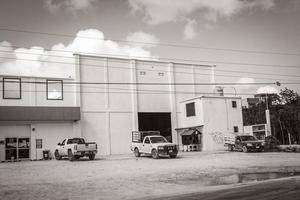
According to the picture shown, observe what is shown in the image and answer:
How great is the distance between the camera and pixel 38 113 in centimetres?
3638

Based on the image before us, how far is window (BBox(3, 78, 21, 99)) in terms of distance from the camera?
3653 centimetres

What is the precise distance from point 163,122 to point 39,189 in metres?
32.4

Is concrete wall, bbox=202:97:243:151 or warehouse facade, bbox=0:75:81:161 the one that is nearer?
warehouse facade, bbox=0:75:81:161

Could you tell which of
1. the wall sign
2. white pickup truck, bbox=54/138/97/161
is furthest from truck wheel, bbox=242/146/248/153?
the wall sign

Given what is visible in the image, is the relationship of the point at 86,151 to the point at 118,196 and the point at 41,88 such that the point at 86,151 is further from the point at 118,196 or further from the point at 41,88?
the point at 118,196

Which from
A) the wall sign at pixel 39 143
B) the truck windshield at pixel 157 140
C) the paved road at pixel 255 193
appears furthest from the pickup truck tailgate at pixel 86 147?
the paved road at pixel 255 193

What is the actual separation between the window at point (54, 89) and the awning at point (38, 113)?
1.77 metres

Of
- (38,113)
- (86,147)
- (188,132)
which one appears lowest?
(86,147)

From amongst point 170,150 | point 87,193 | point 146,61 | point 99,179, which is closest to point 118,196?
point 87,193

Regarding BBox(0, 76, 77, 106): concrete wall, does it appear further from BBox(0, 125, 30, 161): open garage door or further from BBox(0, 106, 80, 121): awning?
BBox(0, 125, 30, 161): open garage door

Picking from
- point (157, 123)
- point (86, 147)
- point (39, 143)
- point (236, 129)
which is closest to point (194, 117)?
point (157, 123)

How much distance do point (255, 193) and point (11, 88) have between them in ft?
103

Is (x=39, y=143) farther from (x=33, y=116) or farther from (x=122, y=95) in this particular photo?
(x=122, y=95)

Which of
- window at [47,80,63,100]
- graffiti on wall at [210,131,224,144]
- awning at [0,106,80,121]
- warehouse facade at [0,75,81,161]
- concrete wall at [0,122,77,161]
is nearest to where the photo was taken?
awning at [0,106,80,121]
